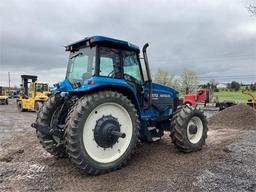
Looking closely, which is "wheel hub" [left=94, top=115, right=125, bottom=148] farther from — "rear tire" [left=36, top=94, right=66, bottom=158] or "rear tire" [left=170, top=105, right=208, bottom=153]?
"rear tire" [left=170, top=105, right=208, bottom=153]

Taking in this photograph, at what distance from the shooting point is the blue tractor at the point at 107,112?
4.61 meters

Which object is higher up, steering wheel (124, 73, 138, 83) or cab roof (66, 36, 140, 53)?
cab roof (66, 36, 140, 53)

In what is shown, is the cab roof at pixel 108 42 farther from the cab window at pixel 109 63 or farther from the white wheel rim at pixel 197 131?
the white wheel rim at pixel 197 131

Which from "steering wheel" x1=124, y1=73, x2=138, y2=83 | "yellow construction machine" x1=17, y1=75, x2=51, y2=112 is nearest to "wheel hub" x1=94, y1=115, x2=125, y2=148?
"steering wheel" x1=124, y1=73, x2=138, y2=83

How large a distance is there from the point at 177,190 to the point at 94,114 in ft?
6.25

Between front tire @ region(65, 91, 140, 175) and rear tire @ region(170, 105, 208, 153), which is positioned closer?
front tire @ region(65, 91, 140, 175)

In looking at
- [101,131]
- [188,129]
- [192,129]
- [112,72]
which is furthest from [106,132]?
[192,129]

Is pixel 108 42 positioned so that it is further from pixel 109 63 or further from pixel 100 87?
pixel 100 87

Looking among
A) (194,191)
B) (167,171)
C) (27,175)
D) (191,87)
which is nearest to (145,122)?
(167,171)

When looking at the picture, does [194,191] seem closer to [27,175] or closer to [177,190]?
[177,190]

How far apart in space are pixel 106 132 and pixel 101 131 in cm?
10

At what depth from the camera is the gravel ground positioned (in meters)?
4.24

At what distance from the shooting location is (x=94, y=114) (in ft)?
15.6

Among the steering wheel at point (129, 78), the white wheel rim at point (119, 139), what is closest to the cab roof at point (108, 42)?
the steering wheel at point (129, 78)
